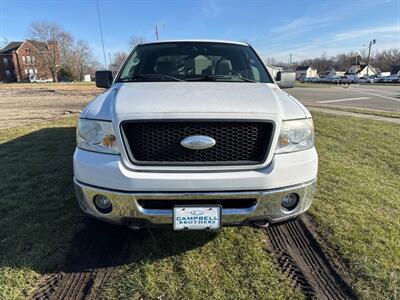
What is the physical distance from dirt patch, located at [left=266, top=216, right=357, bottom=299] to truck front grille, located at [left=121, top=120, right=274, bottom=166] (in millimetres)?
860

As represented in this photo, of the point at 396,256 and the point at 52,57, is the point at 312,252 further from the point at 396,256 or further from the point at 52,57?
the point at 52,57

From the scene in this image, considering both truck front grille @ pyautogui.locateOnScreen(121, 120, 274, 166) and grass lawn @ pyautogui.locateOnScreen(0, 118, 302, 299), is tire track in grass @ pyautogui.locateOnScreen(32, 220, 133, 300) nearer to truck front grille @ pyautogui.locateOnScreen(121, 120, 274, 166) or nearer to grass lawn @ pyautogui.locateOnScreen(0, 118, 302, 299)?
grass lawn @ pyautogui.locateOnScreen(0, 118, 302, 299)

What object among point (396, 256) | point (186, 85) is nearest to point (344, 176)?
point (396, 256)

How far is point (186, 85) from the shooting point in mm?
2922

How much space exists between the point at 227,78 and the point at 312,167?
146 centimetres

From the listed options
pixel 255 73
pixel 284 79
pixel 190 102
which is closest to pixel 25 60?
pixel 284 79

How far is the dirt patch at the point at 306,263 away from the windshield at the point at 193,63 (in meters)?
1.66

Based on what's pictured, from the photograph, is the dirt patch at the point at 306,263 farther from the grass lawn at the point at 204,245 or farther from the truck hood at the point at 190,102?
the truck hood at the point at 190,102

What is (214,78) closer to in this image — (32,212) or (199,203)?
(199,203)

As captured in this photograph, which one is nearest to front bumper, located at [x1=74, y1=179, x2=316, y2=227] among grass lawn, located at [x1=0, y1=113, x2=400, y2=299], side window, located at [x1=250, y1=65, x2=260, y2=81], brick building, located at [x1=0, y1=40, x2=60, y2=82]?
grass lawn, located at [x1=0, y1=113, x2=400, y2=299]

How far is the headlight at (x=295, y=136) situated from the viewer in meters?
2.30

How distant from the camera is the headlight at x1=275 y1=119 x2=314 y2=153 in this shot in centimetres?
230

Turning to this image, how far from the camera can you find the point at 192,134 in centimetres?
220

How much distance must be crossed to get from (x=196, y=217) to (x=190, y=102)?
0.84m
